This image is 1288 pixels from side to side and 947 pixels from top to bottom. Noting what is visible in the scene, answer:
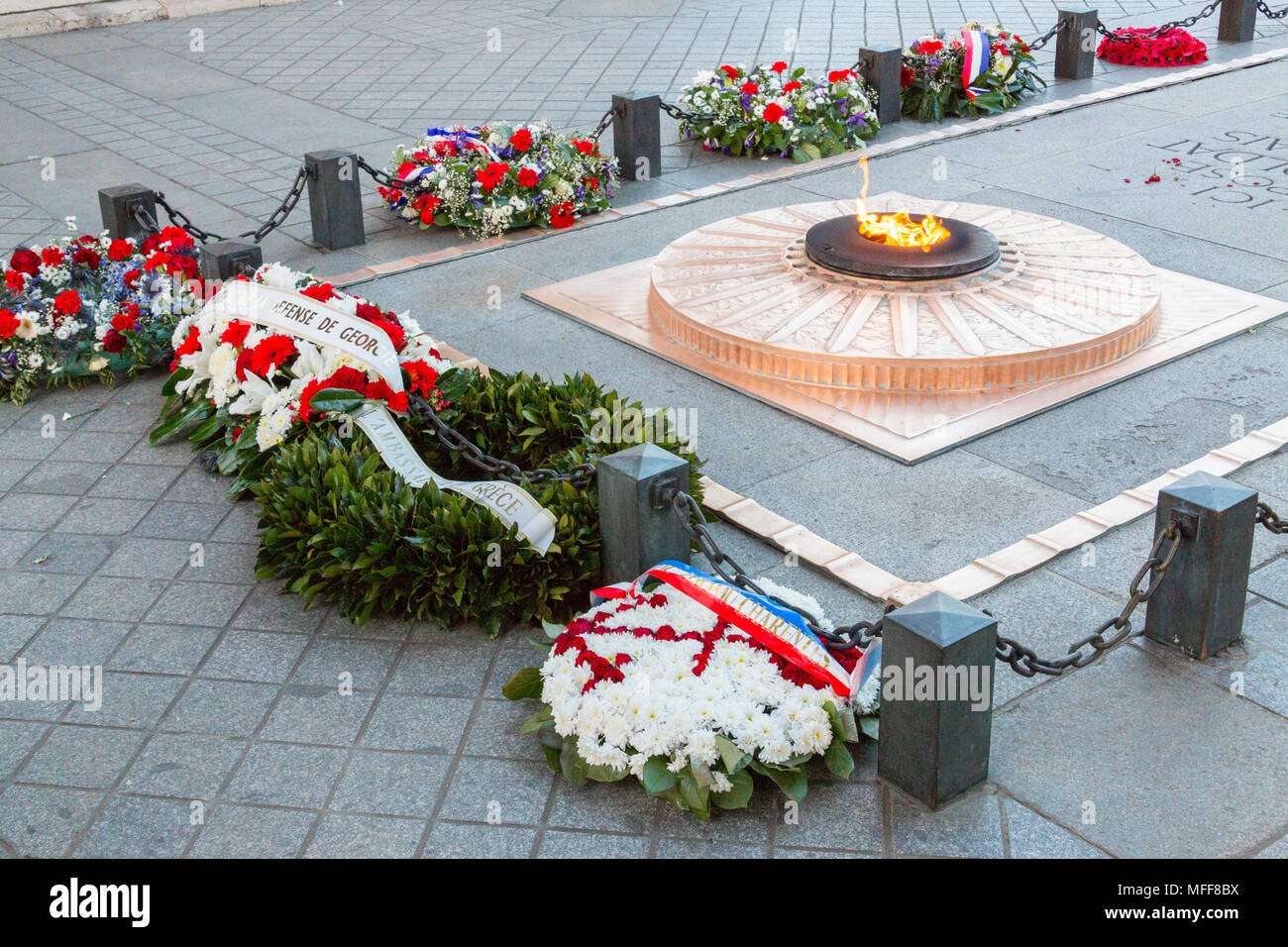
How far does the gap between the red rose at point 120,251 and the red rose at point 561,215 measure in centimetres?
246

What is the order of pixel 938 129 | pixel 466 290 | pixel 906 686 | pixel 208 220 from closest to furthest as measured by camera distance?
pixel 906 686 < pixel 466 290 < pixel 208 220 < pixel 938 129

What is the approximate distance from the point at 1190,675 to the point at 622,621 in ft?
5.44

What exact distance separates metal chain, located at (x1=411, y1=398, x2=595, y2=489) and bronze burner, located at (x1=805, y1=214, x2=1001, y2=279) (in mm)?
2155

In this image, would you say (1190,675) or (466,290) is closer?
(1190,675)

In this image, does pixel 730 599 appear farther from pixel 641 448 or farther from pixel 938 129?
pixel 938 129

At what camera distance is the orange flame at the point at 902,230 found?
6.14 meters

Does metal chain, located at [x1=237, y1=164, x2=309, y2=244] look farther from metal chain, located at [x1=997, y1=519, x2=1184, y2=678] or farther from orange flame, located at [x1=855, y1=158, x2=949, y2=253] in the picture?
metal chain, located at [x1=997, y1=519, x2=1184, y2=678]

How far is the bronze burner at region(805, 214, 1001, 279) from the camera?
592cm

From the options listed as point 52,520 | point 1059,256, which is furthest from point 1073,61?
point 52,520

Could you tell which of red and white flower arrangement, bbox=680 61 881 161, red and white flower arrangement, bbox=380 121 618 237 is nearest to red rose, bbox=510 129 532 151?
red and white flower arrangement, bbox=380 121 618 237

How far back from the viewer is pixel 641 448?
389 centimetres

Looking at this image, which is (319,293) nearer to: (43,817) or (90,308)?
(90,308)

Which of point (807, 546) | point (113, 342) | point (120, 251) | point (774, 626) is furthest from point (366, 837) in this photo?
point (120, 251)

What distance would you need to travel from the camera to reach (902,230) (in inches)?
244
